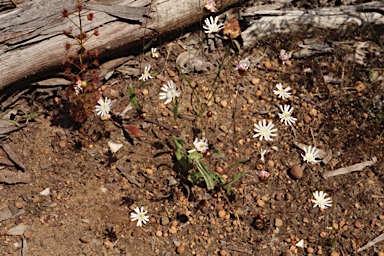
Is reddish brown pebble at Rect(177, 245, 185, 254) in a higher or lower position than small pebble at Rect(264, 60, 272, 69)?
lower

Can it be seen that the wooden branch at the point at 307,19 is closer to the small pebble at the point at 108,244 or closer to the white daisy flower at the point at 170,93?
the white daisy flower at the point at 170,93

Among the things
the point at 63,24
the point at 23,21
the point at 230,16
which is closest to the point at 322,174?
the point at 230,16

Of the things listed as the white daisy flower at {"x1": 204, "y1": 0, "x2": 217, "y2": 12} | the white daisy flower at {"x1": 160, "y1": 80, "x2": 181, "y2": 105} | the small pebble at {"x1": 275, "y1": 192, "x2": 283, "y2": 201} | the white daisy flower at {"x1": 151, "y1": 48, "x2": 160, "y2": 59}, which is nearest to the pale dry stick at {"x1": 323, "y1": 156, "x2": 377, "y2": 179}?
the small pebble at {"x1": 275, "y1": 192, "x2": 283, "y2": 201}

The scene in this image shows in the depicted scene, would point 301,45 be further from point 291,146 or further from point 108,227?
point 108,227

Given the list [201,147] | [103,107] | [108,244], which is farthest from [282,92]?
[108,244]

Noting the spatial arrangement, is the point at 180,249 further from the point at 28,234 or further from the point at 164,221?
the point at 28,234

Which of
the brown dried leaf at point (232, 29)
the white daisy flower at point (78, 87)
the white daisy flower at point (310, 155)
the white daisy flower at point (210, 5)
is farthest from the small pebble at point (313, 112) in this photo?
the white daisy flower at point (78, 87)

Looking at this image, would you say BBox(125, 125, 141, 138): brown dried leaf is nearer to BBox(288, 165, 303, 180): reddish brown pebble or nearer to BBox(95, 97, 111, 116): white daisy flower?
BBox(95, 97, 111, 116): white daisy flower
